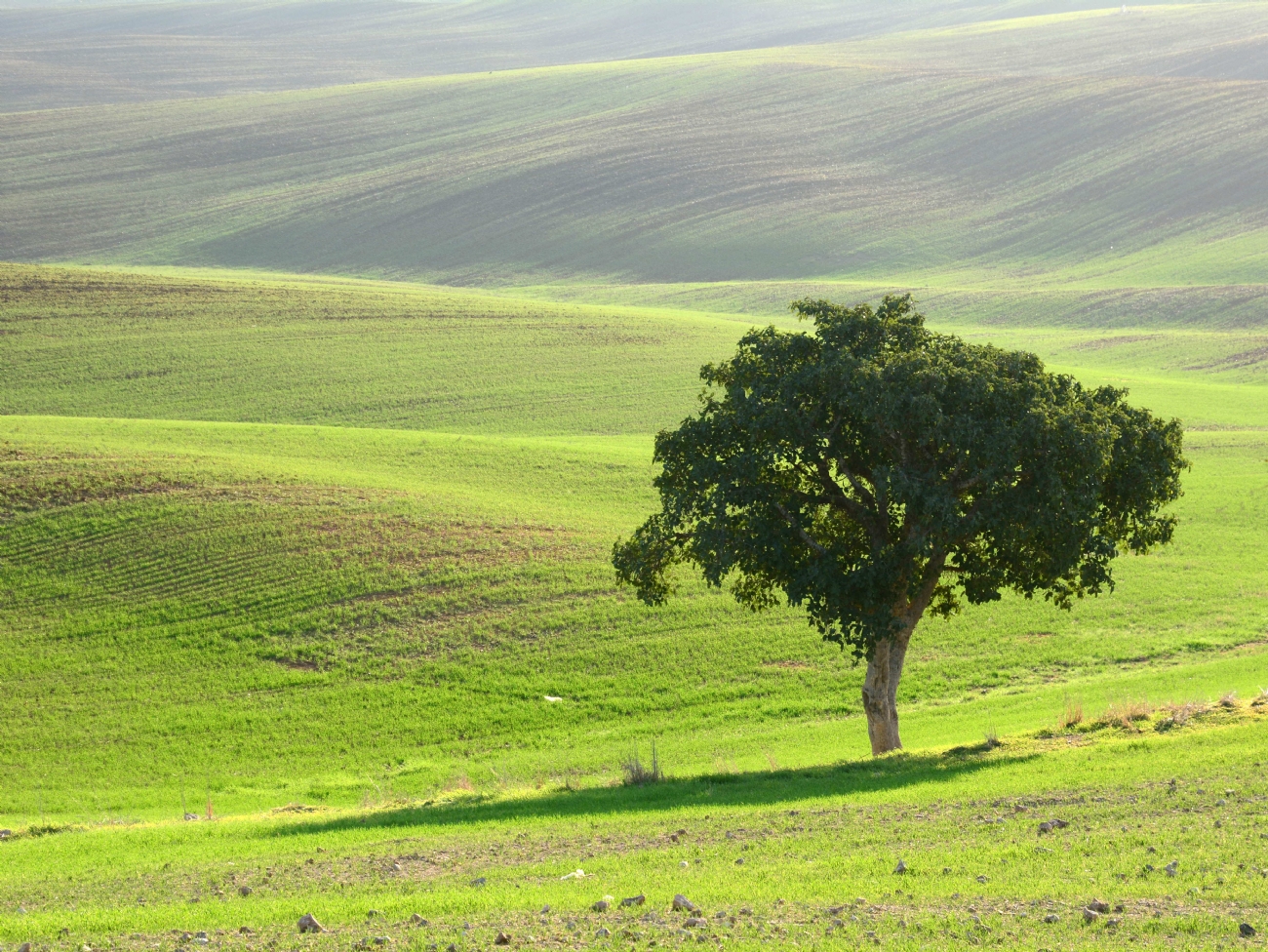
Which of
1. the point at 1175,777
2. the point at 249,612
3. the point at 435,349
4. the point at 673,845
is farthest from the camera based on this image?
the point at 435,349

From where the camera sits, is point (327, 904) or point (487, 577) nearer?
point (327, 904)

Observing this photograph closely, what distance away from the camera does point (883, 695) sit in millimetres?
22703

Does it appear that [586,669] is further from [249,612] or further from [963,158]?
[963,158]

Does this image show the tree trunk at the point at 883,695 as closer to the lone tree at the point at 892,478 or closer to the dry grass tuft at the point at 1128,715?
the lone tree at the point at 892,478

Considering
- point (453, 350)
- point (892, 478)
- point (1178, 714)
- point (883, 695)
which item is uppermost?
point (453, 350)

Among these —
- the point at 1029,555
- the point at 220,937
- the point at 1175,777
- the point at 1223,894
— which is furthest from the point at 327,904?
the point at 1029,555

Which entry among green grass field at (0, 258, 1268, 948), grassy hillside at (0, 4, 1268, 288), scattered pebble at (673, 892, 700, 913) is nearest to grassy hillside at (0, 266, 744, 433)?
green grass field at (0, 258, 1268, 948)

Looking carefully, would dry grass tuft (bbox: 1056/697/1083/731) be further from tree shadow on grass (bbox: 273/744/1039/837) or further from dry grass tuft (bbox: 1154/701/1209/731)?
tree shadow on grass (bbox: 273/744/1039/837)

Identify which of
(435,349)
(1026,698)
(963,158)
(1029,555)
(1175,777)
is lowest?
(1026,698)

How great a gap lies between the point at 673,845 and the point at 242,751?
1482 centimetres

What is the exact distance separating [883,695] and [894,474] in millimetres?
4246

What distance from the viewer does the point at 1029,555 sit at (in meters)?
22.5

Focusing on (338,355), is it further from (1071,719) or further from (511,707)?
(1071,719)

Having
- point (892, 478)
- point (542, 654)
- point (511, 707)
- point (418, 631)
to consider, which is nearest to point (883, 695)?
point (892, 478)
